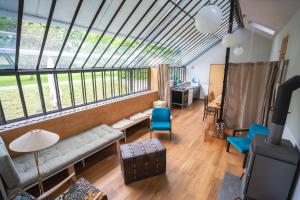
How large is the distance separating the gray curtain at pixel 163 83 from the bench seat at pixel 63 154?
111 inches

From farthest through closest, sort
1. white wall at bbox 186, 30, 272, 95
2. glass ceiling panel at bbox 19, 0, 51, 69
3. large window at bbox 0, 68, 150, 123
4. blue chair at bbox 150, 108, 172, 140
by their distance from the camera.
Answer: white wall at bbox 186, 30, 272, 95 → blue chair at bbox 150, 108, 172, 140 → large window at bbox 0, 68, 150, 123 → glass ceiling panel at bbox 19, 0, 51, 69

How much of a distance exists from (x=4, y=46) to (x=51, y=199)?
2.26 meters

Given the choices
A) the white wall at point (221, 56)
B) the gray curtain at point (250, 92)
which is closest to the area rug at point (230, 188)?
the gray curtain at point (250, 92)

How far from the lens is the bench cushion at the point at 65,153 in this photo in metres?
2.13

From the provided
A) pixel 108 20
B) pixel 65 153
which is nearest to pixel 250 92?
pixel 108 20

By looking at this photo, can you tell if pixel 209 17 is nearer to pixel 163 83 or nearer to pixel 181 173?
pixel 181 173

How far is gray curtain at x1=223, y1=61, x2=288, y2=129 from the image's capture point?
316 cm

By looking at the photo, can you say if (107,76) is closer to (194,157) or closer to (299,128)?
(194,157)

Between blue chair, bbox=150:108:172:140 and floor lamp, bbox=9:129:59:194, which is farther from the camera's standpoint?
blue chair, bbox=150:108:172:140

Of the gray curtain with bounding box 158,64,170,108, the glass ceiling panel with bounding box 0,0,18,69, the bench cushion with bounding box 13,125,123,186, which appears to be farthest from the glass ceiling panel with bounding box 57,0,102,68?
the gray curtain with bounding box 158,64,170,108

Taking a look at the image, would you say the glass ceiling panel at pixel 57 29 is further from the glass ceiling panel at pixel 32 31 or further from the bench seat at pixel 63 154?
the bench seat at pixel 63 154

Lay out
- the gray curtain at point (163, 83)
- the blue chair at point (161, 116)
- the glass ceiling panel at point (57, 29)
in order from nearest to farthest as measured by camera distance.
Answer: the glass ceiling panel at point (57, 29), the blue chair at point (161, 116), the gray curtain at point (163, 83)

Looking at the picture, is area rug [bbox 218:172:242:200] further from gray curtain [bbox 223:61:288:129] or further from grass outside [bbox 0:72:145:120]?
grass outside [bbox 0:72:145:120]

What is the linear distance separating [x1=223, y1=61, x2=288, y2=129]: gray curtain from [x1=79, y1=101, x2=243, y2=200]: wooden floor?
2.45 feet
